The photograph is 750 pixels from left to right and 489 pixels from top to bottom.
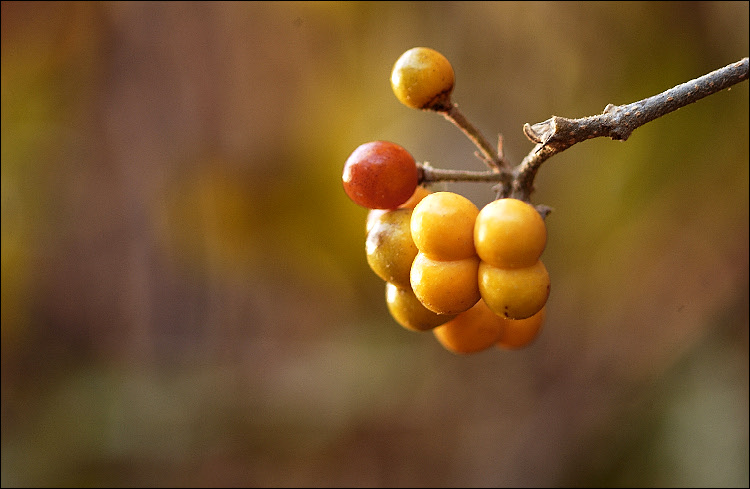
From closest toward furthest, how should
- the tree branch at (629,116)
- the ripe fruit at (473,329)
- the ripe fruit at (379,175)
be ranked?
the tree branch at (629,116), the ripe fruit at (379,175), the ripe fruit at (473,329)

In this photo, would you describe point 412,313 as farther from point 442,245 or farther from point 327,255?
point 327,255

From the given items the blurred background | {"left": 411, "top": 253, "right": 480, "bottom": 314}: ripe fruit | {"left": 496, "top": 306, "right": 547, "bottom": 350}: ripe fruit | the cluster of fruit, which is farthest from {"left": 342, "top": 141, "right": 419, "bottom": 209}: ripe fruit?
the blurred background

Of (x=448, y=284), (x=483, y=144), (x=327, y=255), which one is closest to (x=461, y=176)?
(x=483, y=144)

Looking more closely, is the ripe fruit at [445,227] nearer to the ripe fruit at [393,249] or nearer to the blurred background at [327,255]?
the ripe fruit at [393,249]

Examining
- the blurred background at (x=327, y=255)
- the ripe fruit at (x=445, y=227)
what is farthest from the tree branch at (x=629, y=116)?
the blurred background at (x=327, y=255)

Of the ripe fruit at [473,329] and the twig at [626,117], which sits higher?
the twig at [626,117]

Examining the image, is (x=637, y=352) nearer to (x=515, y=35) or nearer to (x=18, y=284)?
(x=515, y=35)

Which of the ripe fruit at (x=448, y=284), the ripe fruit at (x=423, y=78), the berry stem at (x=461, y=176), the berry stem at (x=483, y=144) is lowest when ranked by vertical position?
the ripe fruit at (x=448, y=284)

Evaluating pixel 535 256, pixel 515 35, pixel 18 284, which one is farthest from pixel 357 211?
pixel 535 256
